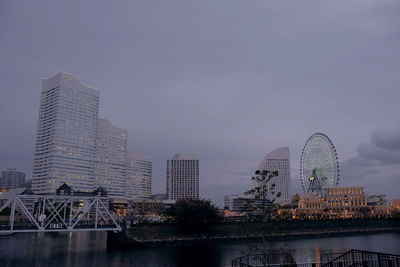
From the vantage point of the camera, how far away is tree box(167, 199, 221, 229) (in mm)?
93875

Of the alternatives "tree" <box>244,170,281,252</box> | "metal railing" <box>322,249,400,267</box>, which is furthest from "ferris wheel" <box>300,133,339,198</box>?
"tree" <box>244,170,281,252</box>

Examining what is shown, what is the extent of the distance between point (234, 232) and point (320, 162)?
8113 centimetres

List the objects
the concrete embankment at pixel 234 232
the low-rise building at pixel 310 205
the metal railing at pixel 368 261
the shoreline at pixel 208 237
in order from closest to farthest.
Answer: the metal railing at pixel 368 261 < the shoreline at pixel 208 237 < the concrete embankment at pixel 234 232 < the low-rise building at pixel 310 205

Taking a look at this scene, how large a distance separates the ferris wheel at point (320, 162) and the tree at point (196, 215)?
274 ft

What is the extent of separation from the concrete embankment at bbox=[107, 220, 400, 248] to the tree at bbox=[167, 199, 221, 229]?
76.8 inches

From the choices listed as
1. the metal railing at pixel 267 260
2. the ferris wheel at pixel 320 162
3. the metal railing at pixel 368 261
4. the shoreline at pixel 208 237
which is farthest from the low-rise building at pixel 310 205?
the metal railing at pixel 368 261

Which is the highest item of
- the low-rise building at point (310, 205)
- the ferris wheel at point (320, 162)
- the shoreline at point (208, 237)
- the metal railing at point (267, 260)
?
the ferris wheel at point (320, 162)

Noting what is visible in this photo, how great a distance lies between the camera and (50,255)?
210ft

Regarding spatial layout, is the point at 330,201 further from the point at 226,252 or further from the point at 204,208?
the point at 226,252

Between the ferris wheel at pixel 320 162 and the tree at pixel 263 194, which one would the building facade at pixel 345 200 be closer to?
the ferris wheel at pixel 320 162

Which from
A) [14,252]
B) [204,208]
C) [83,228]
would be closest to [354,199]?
[204,208]

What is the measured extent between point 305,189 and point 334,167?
91.0 feet

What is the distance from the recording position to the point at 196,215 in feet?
308

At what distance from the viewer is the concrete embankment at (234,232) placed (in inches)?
3250
